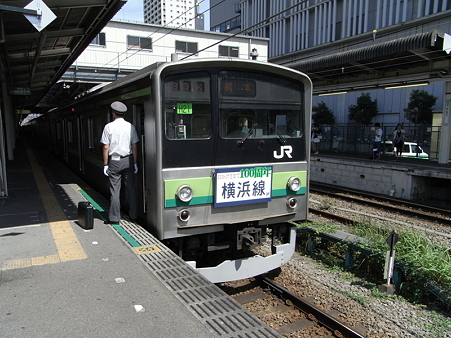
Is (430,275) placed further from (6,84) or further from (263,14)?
(263,14)

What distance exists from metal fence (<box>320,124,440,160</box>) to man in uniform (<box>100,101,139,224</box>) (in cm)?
1381

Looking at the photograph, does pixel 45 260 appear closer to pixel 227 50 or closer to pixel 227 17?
pixel 227 50

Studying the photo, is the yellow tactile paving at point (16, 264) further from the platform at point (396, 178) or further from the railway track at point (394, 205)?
the platform at point (396, 178)

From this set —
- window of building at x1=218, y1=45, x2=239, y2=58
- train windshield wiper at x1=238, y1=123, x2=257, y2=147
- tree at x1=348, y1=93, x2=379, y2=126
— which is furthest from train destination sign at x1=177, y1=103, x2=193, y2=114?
tree at x1=348, y1=93, x2=379, y2=126

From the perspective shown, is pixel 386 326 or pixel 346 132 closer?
pixel 386 326

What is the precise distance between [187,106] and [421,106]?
35118mm

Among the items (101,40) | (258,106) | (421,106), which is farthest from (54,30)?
(421,106)

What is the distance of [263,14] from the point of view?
49.3 meters

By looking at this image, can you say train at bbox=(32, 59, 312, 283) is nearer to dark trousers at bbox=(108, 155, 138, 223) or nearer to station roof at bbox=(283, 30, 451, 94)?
dark trousers at bbox=(108, 155, 138, 223)

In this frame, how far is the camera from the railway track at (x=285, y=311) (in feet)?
13.6

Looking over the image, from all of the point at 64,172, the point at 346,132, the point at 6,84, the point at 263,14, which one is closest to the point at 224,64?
the point at 64,172

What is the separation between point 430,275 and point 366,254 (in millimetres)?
992

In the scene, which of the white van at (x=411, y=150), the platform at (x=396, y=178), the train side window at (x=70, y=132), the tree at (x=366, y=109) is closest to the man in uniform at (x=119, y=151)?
the train side window at (x=70, y=132)

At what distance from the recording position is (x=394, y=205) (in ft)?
35.8
